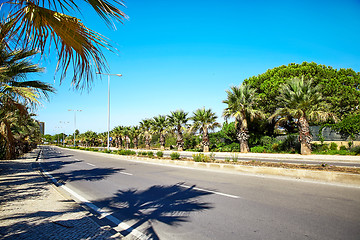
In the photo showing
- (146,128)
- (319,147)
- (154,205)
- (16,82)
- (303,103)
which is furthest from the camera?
(146,128)

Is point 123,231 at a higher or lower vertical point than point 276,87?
lower

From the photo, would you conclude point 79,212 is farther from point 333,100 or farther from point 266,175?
point 333,100

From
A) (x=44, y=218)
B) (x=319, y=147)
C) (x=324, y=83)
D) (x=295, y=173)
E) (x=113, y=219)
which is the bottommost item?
(x=113, y=219)

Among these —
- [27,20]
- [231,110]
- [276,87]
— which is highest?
[276,87]

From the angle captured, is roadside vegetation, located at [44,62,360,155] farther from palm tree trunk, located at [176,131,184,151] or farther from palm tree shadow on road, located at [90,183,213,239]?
palm tree shadow on road, located at [90,183,213,239]

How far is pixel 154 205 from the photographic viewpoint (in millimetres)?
5879

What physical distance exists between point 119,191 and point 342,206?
649 centimetres

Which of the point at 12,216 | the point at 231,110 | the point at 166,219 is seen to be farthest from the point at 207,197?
the point at 231,110

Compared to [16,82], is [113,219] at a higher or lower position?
lower

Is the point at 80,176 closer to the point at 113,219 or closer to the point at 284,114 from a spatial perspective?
the point at 113,219

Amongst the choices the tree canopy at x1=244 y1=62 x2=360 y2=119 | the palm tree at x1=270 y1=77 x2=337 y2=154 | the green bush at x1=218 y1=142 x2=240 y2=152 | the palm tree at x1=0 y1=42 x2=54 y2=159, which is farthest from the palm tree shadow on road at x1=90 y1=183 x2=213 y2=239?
the tree canopy at x1=244 y1=62 x2=360 y2=119

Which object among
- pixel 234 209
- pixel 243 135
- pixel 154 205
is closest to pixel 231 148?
pixel 243 135

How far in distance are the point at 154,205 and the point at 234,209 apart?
2042 millimetres

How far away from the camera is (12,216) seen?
4.83 metres
